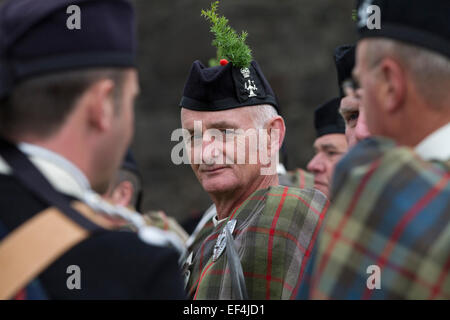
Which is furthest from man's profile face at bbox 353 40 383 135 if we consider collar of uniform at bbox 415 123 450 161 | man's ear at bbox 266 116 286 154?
man's ear at bbox 266 116 286 154

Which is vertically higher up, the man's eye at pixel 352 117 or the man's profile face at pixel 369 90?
the man's profile face at pixel 369 90

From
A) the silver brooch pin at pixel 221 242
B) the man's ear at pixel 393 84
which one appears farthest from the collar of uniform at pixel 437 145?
the silver brooch pin at pixel 221 242

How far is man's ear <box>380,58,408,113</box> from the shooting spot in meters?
1.88

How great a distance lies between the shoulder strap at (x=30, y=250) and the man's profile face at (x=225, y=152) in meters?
1.66

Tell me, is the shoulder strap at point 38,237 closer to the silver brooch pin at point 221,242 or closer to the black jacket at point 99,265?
the black jacket at point 99,265

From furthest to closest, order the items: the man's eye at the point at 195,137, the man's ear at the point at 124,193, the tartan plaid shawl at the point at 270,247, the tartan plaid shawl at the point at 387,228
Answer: the man's ear at the point at 124,193
the man's eye at the point at 195,137
the tartan plaid shawl at the point at 270,247
the tartan plaid shawl at the point at 387,228

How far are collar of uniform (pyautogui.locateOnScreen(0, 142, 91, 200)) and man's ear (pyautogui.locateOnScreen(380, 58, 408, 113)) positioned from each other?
2.67ft

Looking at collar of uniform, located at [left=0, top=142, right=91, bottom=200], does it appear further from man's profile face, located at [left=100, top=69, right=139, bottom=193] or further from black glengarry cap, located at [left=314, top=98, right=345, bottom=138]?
black glengarry cap, located at [left=314, top=98, right=345, bottom=138]

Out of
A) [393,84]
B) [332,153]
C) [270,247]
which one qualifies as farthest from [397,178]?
[332,153]

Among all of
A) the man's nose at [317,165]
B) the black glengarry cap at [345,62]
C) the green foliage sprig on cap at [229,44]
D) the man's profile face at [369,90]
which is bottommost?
the man's nose at [317,165]

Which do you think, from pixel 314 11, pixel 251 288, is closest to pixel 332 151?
pixel 251 288

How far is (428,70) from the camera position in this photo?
187 centimetres

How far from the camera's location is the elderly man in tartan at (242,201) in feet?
9.57
